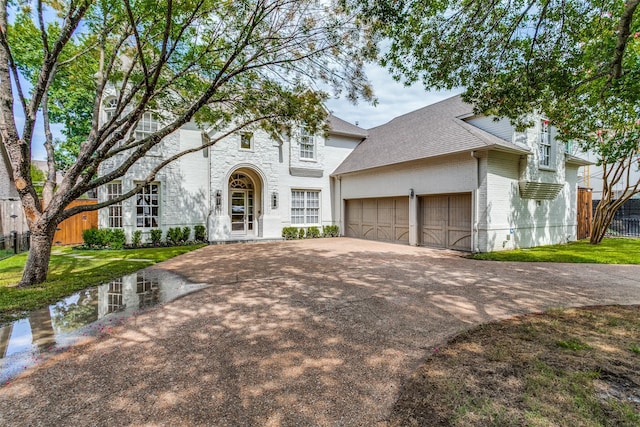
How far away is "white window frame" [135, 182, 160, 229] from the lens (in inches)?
575

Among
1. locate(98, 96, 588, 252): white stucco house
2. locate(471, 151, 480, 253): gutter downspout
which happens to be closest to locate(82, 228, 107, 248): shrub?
locate(98, 96, 588, 252): white stucco house

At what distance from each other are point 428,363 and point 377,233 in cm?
1327

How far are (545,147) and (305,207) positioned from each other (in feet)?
40.1

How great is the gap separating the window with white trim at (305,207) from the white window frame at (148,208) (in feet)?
23.3

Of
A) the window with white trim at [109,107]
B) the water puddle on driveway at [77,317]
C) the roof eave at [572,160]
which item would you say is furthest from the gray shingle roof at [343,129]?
the water puddle on driveway at [77,317]

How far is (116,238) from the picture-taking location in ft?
45.0

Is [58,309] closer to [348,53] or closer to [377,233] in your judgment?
[348,53]

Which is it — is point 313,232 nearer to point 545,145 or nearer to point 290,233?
point 290,233

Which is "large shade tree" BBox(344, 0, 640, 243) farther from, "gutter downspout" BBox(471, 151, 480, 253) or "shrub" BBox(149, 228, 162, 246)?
"shrub" BBox(149, 228, 162, 246)

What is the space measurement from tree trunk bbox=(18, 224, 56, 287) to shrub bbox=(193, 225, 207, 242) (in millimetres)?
8570

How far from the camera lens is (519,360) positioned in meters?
3.51

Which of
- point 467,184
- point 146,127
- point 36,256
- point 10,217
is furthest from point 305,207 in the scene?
point 10,217

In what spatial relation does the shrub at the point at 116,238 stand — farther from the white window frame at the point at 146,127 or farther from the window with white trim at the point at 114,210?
the white window frame at the point at 146,127

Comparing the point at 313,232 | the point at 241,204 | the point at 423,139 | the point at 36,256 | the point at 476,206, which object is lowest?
the point at 313,232
